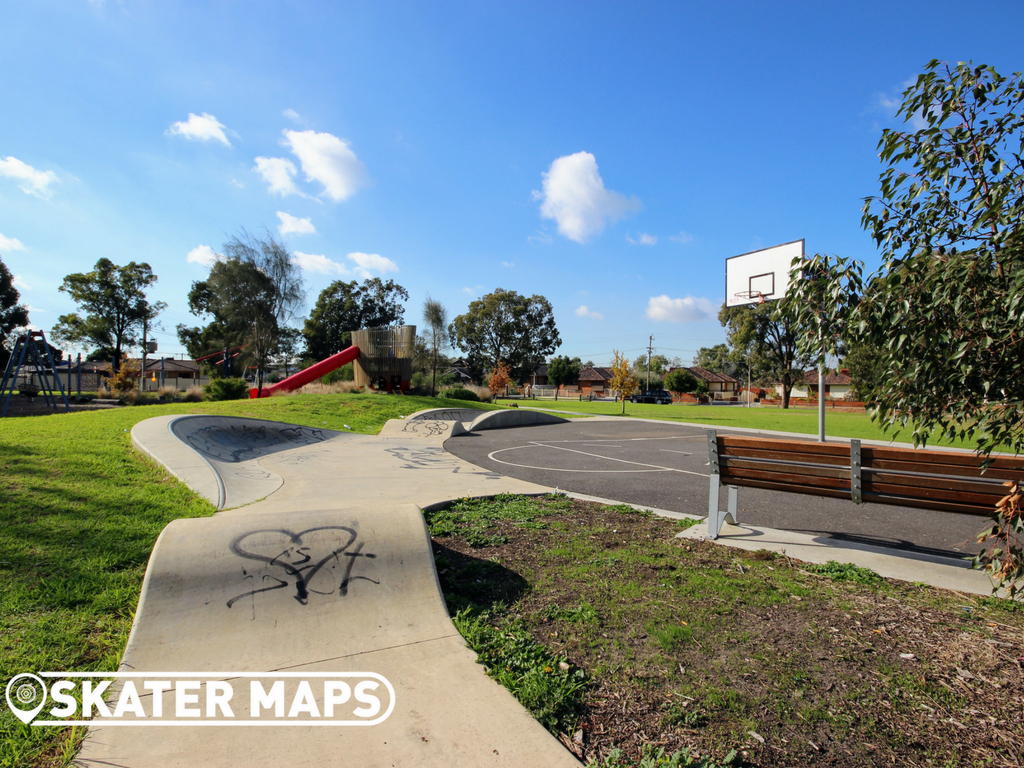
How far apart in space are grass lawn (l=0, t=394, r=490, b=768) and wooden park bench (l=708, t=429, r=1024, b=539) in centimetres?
482

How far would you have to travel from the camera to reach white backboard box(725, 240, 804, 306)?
19.9m

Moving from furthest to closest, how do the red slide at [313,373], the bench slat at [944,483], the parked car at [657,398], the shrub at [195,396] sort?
1. the parked car at [657,398]
2. the red slide at [313,373]
3. the shrub at [195,396]
4. the bench slat at [944,483]

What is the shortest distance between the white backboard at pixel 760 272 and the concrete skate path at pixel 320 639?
19.2 metres

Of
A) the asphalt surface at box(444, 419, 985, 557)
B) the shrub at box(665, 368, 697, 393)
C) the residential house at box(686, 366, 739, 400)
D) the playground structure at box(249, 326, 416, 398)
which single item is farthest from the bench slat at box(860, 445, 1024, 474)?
the residential house at box(686, 366, 739, 400)

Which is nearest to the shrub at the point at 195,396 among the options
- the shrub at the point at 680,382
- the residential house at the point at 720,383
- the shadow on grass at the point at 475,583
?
the shadow on grass at the point at 475,583

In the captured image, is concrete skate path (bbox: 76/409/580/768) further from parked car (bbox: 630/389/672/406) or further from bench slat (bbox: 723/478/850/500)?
parked car (bbox: 630/389/672/406)

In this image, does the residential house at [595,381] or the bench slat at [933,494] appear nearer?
the bench slat at [933,494]

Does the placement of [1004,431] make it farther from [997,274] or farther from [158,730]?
[158,730]

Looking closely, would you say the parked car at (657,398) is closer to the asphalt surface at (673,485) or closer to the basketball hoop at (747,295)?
the basketball hoop at (747,295)

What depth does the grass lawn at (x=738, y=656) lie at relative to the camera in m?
2.20

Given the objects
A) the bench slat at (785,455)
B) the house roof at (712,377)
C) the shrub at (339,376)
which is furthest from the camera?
the house roof at (712,377)

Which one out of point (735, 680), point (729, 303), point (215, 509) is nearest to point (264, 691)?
point (735, 680)

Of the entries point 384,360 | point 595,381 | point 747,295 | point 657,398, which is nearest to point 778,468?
point 747,295

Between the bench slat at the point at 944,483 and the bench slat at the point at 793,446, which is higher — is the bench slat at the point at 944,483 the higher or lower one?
the lower one
